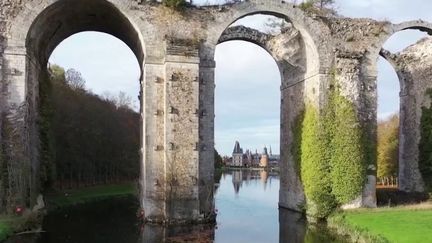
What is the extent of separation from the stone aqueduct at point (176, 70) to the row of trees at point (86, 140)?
32.8 ft

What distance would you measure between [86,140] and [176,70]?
65.7 ft

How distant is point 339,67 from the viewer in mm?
19484

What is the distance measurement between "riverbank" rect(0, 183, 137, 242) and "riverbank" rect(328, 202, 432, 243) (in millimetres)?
9822

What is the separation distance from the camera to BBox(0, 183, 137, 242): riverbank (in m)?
14.4

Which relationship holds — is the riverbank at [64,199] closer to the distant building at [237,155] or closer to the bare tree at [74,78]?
the bare tree at [74,78]

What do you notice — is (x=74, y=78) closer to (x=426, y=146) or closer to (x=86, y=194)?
(x=86, y=194)

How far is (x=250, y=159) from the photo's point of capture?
144875mm

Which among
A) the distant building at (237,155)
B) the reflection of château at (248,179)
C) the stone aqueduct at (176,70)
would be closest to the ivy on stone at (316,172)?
the stone aqueduct at (176,70)

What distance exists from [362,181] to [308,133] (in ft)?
9.02

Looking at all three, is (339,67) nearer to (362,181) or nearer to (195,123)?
(362,181)

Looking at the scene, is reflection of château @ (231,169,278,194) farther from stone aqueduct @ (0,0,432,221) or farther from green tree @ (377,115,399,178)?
stone aqueduct @ (0,0,432,221)

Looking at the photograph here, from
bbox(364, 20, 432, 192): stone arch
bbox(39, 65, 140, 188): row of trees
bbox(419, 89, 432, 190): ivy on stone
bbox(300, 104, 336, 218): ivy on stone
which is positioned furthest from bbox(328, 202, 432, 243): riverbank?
bbox(39, 65, 140, 188): row of trees

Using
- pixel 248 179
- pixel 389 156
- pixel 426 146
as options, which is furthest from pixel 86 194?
pixel 248 179

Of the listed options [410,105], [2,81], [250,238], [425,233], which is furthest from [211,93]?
[410,105]
